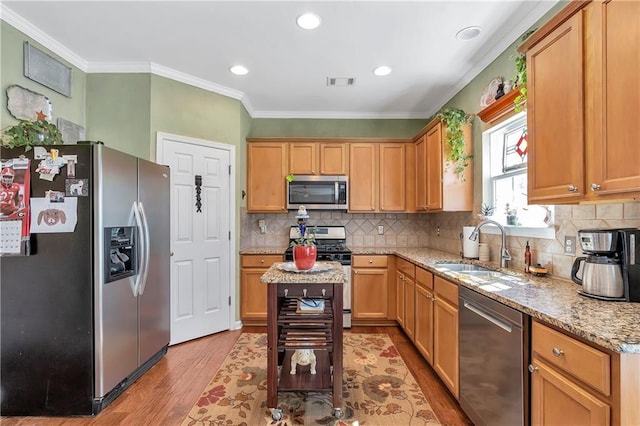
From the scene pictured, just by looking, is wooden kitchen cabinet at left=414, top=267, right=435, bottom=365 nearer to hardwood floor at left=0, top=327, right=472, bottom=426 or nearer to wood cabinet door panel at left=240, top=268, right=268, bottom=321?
hardwood floor at left=0, top=327, right=472, bottom=426

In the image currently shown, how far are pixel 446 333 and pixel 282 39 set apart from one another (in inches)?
106

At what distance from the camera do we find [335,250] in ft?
12.5

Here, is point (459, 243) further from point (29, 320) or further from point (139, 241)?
point (29, 320)

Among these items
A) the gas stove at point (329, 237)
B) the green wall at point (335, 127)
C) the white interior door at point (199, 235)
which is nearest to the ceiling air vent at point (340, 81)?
the green wall at point (335, 127)

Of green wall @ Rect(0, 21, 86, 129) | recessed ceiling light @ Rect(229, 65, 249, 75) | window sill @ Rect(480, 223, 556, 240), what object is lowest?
window sill @ Rect(480, 223, 556, 240)

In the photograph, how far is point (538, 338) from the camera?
4.38ft

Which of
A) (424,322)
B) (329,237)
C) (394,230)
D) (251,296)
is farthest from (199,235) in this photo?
(394,230)

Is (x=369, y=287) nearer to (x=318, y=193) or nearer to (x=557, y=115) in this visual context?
(x=318, y=193)

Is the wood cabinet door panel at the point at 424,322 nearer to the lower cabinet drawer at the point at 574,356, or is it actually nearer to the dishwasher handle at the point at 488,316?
the dishwasher handle at the point at 488,316

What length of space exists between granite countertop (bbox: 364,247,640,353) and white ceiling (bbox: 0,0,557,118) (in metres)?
1.84

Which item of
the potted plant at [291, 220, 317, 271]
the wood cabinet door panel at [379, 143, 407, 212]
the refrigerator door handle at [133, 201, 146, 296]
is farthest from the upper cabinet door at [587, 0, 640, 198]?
the refrigerator door handle at [133, 201, 146, 296]

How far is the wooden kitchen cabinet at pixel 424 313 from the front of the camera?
8.34 ft

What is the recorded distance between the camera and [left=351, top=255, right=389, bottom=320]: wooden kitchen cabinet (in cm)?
373

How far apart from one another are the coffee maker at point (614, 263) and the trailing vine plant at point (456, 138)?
5.46 feet
